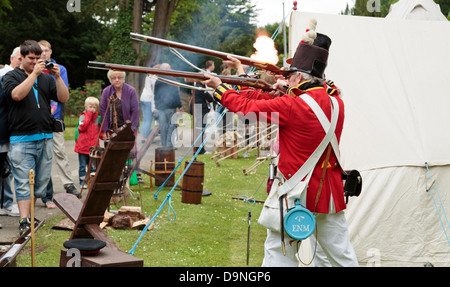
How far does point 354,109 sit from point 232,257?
206cm

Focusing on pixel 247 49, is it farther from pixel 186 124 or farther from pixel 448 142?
pixel 448 142

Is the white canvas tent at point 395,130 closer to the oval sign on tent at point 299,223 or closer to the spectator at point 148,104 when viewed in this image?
the oval sign on tent at point 299,223

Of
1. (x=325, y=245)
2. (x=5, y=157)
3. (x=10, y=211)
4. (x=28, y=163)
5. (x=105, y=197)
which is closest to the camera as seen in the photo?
(x=105, y=197)

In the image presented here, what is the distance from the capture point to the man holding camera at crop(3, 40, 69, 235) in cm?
612

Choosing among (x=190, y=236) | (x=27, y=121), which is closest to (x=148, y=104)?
(x=27, y=121)

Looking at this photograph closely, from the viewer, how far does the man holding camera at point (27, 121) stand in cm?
612

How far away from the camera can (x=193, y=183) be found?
833 cm

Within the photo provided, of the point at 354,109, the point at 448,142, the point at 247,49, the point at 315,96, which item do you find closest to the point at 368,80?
the point at 354,109

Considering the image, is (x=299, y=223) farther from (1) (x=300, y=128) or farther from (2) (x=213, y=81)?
(2) (x=213, y=81)

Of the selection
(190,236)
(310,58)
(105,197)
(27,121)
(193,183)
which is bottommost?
(190,236)

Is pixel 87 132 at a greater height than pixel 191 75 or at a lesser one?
lesser

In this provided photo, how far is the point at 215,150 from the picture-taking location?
1411 cm

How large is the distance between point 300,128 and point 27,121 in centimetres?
361

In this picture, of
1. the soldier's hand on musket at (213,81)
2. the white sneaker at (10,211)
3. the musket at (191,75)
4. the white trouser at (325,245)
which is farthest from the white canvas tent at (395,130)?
the white sneaker at (10,211)
